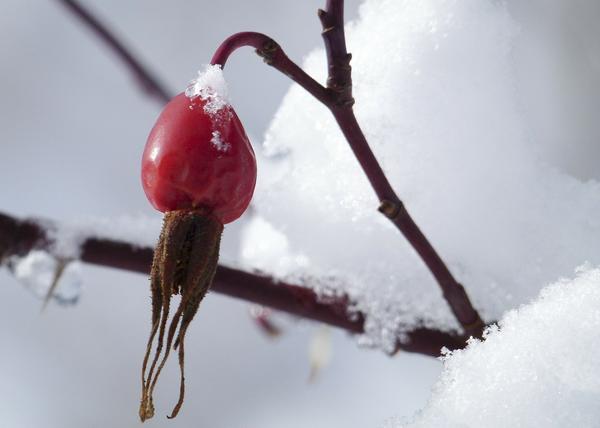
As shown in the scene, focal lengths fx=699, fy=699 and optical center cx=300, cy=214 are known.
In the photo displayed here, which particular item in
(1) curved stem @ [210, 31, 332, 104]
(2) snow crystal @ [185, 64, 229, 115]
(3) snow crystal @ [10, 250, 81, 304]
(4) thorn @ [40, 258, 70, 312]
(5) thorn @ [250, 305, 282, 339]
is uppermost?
(5) thorn @ [250, 305, 282, 339]

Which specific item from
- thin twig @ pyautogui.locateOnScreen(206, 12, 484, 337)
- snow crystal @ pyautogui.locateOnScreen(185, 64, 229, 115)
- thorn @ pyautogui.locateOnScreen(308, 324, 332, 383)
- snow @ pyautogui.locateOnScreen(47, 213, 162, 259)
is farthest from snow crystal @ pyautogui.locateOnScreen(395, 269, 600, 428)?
thorn @ pyautogui.locateOnScreen(308, 324, 332, 383)

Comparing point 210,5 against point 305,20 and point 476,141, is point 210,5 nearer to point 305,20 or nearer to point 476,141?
point 305,20

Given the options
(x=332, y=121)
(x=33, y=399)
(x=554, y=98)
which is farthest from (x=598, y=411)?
(x=33, y=399)

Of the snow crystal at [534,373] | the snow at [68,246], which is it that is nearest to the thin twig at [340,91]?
the snow crystal at [534,373]

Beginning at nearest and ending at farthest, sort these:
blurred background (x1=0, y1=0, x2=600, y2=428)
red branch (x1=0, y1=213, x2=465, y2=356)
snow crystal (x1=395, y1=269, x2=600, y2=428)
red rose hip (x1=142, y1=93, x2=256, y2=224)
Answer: snow crystal (x1=395, y1=269, x2=600, y2=428), red rose hip (x1=142, y1=93, x2=256, y2=224), red branch (x1=0, y1=213, x2=465, y2=356), blurred background (x1=0, y1=0, x2=600, y2=428)

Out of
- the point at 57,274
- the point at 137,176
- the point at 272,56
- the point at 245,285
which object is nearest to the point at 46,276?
the point at 57,274

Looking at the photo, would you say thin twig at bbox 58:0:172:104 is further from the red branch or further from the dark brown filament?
the dark brown filament
